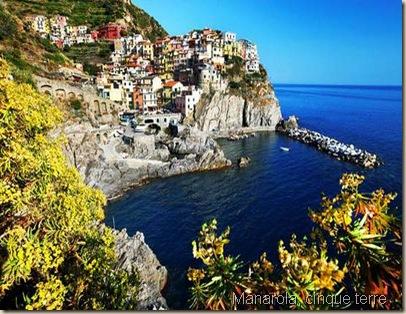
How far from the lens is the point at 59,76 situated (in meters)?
42.2

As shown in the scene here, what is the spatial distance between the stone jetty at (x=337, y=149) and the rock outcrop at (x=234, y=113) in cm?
345

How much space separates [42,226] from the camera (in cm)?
579

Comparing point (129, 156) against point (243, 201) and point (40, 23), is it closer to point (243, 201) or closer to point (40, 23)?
point (243, 201)

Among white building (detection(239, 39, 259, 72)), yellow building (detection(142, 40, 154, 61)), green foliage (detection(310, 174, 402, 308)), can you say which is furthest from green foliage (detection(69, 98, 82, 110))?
green foliage (detection(310, 174, 402, 308))

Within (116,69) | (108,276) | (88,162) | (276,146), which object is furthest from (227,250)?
(116,69)

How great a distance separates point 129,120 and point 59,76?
9530 millimetres

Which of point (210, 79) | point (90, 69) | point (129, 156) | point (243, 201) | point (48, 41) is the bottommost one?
point (243, 201)

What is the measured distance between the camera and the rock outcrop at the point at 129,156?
26.4 meters

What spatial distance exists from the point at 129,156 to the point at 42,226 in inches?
1030

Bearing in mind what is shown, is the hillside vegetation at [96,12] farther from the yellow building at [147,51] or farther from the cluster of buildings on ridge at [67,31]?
the yellow building at [147,51]

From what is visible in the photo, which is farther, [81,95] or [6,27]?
[6,27]

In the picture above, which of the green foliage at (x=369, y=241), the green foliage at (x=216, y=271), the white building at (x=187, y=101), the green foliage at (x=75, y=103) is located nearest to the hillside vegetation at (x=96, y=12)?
the white building at (x=187, y=101)

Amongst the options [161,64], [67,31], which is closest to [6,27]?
[161,64]

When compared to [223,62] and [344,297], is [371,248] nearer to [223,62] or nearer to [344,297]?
[344,297]
